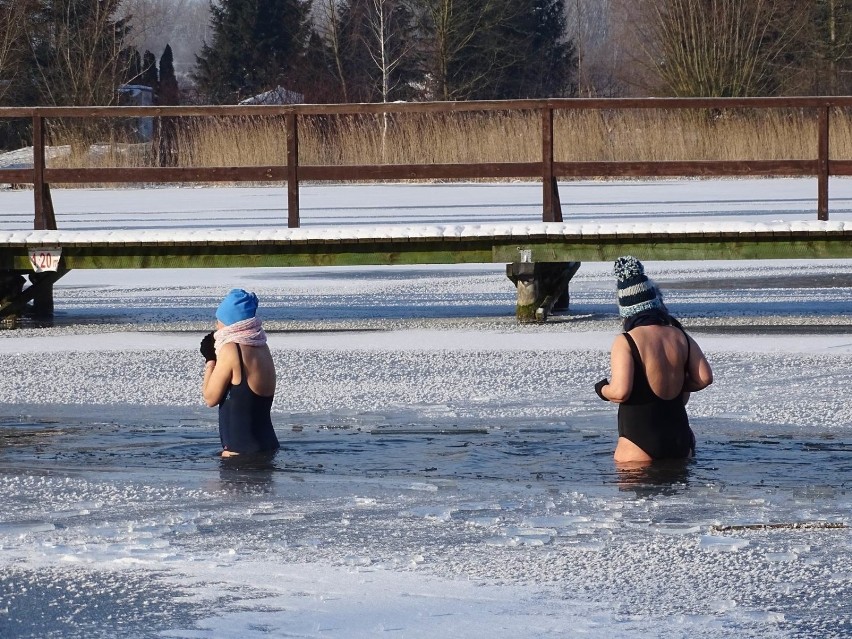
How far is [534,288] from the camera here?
10102 mm

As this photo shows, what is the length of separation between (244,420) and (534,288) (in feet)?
14.9

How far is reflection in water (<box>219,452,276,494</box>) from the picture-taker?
5457 mm

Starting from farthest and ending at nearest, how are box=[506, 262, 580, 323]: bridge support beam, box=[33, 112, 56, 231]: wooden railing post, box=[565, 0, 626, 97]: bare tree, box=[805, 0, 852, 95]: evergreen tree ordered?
box=[565, 0, 626, 97]: bare tree → box=[805, 0, 852, 95]: evergreen tree → box=[33, 112, 56, 231]: wooden railing post → box=[506, 262, 580, 323]: bridge support beam

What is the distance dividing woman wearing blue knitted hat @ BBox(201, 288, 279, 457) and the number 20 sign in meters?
4.50

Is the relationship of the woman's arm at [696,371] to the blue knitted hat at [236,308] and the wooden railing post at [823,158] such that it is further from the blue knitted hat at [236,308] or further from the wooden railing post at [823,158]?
the wooden railing post at [823,158]

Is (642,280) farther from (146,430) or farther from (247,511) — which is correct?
(146,430)

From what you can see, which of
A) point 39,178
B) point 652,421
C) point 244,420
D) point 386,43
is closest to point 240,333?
point 244,420

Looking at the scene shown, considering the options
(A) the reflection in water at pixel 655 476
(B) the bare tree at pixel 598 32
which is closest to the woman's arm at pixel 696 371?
(A) the reflection in water at pixel 655 476

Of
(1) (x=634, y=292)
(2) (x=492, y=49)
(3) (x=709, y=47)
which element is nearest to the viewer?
(1) (x=634, y=292)

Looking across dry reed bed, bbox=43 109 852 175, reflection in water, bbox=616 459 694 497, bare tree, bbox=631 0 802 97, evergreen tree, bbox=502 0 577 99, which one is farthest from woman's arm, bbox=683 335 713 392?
evergreen tree, bbox=502 0 577 99

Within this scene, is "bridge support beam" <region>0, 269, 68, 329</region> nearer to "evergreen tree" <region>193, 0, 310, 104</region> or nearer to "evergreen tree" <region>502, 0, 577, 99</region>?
"evergreen tree" <region>502, 0, 577, 99</region>

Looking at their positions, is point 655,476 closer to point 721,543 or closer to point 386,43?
point 721,543

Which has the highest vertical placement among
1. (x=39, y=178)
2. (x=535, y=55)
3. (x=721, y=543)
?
(x=535, y=55)

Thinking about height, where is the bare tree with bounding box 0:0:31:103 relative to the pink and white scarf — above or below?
above
